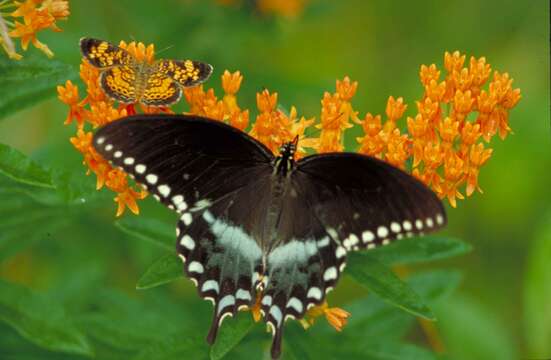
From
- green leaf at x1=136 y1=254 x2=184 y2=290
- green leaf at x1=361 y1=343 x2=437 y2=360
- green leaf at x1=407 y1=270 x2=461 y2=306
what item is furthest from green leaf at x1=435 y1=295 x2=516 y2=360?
green leaf at x1=136 y1=254 x2=184 y2=290

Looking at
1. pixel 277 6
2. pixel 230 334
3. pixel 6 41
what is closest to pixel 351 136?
pixel 277 6

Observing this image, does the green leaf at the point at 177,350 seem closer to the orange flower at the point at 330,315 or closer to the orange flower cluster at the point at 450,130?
the orange flower at the point at 330,315

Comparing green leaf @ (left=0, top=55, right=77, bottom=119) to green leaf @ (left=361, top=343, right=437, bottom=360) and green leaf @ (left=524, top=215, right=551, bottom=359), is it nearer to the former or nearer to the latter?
green leaf @ (left=361, top=343, right=437, bottom=360)

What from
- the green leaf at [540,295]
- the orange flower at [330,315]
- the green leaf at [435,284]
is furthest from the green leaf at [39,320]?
the green leaf at [540,295]

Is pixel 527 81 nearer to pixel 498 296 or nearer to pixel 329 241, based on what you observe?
pixel 498 296

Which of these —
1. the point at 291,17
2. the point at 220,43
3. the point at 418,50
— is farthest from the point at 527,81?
the point at 220,43

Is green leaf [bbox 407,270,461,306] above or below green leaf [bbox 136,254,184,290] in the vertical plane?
below
